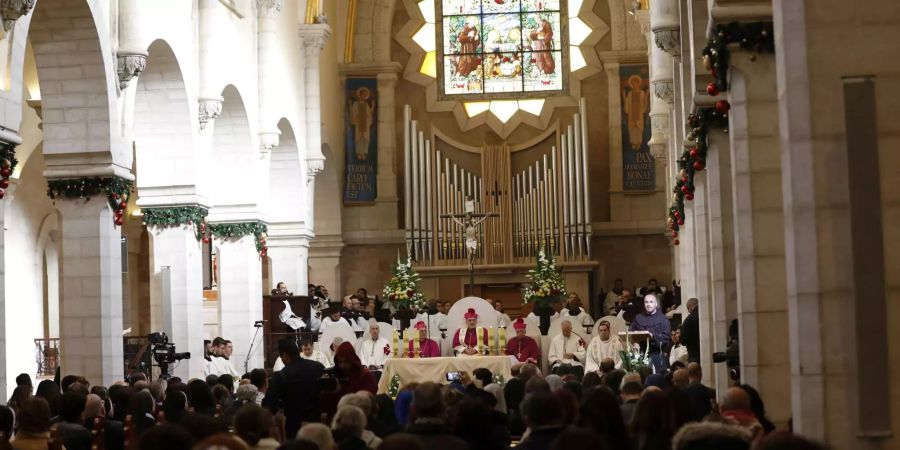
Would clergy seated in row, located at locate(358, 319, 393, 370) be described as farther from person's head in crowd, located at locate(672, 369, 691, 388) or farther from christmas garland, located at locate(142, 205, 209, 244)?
person's head in crowd, located at locate(672, 369, 691, 388)

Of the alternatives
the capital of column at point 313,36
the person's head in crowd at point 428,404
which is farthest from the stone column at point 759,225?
the capital of column at point 313,36

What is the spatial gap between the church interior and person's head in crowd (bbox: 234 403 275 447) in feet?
1.28

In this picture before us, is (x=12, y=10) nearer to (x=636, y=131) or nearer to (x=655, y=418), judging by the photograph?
(x=655, y=418)

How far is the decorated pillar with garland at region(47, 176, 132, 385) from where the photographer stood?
16.0 meters

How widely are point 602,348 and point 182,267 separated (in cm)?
613

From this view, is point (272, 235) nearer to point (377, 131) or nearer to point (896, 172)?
point (377, 131)

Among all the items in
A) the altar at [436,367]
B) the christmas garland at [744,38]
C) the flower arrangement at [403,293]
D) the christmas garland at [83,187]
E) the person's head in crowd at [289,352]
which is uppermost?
the christmas garland at [744,38]

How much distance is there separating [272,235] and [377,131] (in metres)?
5.05

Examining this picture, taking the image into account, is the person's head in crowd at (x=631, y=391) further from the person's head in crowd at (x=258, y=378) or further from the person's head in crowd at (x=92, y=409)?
the person's head in crowd at (x=258, y=378)

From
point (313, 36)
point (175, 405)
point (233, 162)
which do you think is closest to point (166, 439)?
point (175, 405)

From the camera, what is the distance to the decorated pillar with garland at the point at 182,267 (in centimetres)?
1966

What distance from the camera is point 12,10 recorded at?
1272cm

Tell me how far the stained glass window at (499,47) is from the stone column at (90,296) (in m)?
16.3

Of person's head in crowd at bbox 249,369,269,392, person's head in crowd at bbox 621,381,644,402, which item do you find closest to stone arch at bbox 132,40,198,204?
person's head in crowd at bbox 249,369,269,392
